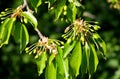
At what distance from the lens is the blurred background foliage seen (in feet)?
16.9

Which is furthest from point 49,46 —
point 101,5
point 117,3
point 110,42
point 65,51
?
point 101,5

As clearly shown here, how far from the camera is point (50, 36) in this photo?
17.2ft

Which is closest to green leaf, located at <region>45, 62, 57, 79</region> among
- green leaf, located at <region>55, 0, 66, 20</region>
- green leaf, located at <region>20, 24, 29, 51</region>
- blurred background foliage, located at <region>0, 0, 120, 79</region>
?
green leaf, located at <region>20, 24, 29, 51</region>

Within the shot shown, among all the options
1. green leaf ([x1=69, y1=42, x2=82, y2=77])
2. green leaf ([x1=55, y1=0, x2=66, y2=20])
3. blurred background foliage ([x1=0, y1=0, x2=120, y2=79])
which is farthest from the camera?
blurred background foliage ([x1=0, y1=0, x2=120, y2=79])

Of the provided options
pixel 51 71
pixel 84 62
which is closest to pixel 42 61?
pixel 51 71

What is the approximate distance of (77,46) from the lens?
70.8 inches

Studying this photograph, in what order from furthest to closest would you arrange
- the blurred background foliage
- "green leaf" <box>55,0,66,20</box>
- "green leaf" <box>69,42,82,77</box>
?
1. the blurred background foliage
2. "green leaf" <box>55,0,66,20</box>
3. "green leaf" <box>69,42,82,77</box>

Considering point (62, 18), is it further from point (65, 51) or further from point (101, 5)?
point (101, 5)

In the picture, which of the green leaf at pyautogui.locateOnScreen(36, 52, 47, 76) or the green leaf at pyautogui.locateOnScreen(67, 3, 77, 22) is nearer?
the green leaf at pyautogui.locateOnScreen(36, 52, 47, 76)

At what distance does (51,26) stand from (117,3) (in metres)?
2.59

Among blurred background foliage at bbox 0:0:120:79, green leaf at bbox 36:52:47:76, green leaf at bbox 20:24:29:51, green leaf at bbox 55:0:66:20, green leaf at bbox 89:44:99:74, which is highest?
green leaf at bbox 55:0:66:20

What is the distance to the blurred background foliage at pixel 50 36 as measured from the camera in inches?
203

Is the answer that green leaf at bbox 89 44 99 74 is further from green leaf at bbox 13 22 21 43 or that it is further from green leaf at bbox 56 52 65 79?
green leaf at bbox 13 22 21 43

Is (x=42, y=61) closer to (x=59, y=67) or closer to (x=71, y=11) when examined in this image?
(x=59, y=67)
